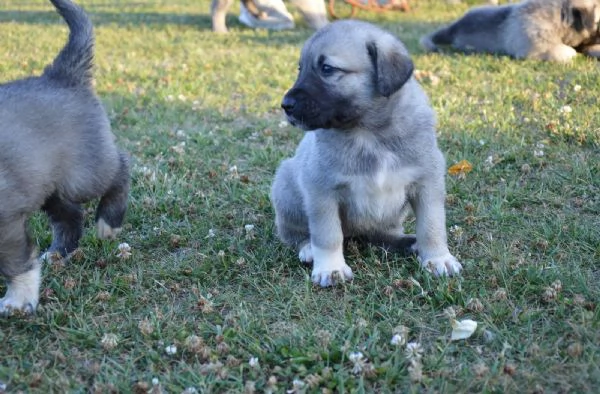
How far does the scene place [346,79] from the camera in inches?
131

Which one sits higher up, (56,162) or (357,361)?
(56,162)

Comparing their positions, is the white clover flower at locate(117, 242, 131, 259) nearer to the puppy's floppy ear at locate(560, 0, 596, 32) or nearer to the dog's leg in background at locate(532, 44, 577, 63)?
the dog's leg in background at locate(532, 44, 577, 63)

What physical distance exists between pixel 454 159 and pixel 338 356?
8.45ft

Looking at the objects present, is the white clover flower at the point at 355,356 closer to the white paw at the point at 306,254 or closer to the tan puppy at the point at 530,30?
the white paw at the point at 306,254

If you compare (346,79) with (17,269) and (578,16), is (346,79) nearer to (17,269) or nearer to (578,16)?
(17,269)

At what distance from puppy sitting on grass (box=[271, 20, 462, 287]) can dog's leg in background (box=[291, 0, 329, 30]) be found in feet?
23.0

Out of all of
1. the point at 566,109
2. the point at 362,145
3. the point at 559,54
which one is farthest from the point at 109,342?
the point at 559,54

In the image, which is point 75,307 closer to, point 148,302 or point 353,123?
point 148,302

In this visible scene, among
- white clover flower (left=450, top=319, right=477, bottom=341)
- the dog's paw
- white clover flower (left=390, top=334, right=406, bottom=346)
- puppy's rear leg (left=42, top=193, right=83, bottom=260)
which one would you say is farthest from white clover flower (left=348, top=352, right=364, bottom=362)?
puppy's rear leg (left=42, top=193, right=83, bottom=260)

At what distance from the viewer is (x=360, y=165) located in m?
3.41

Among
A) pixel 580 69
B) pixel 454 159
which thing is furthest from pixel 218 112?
pixel 580 69

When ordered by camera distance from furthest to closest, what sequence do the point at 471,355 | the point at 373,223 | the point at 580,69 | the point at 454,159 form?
the point at 580,69 → the point at 454,159 → the point at 373,223 → the point at 471,355

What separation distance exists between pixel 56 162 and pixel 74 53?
0.74 m

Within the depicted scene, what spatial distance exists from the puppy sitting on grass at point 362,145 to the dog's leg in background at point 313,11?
23.0 feet
